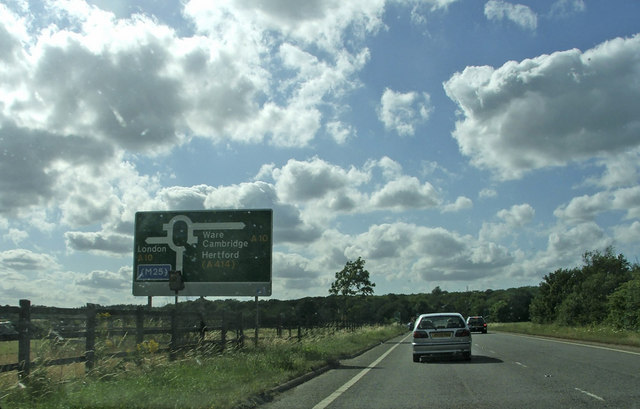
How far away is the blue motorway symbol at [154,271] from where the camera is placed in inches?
1044

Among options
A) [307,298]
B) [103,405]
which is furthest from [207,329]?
[307,298]

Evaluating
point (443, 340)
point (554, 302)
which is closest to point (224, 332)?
point (443, 340)

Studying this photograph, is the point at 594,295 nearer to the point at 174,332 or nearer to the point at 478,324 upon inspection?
the point at 478,324

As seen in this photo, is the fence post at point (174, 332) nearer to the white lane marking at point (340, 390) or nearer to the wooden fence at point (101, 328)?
the wooden fence at point (101, 328)

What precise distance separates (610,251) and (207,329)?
76.8 meters

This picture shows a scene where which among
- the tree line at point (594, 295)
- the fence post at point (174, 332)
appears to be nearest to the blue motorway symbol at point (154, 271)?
the fence post at point (174, 332)

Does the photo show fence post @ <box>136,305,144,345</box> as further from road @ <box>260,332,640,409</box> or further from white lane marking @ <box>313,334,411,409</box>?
white lane marking @ <box>313,334,411,409</box>

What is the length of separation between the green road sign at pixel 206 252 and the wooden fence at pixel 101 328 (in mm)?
3346

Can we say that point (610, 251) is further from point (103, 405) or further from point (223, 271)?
point (103, 405)

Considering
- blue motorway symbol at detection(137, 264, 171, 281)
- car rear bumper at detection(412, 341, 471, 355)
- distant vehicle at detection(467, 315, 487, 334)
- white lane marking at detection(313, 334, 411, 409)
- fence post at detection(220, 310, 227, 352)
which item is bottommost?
distant vehicle at detection(467, 315, 487, 334)

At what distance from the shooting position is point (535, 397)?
11.0 m

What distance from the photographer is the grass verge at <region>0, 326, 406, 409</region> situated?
927 centimetres

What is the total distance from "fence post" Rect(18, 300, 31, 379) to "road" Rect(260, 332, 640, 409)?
3989mm

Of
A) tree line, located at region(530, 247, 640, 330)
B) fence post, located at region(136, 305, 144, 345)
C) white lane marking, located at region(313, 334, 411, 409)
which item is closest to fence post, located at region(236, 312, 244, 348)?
white lane marking, located at region(313, 334, 411, 409)
